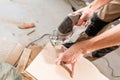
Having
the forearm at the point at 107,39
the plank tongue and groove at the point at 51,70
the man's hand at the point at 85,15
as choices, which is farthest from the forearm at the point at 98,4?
the forearm at the point at 107,39

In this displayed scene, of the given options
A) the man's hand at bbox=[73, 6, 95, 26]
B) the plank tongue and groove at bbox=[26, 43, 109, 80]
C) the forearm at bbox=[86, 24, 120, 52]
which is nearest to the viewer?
the forearm at bbox=[86, 24, 120, 52]

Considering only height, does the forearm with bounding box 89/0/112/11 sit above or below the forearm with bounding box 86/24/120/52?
below

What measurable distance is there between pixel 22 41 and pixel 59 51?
51 centimetres

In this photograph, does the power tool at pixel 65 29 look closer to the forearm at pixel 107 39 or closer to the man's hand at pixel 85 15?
the man's hand at pixel 85 15

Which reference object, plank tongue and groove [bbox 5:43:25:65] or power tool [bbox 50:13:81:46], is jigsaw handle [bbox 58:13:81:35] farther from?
plank tongue and groove [bbox 5:43:25:65]

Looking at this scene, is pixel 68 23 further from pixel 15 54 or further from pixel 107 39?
pixel 107 39

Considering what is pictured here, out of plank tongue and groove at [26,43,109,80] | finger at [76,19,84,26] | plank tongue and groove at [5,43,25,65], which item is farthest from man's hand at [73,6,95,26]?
plank tongue and groove at [5,43,25,65]

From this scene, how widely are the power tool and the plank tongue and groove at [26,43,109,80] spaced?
0.70 ft

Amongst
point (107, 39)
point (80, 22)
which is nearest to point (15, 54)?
point (80, 22)

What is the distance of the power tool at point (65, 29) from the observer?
178cm

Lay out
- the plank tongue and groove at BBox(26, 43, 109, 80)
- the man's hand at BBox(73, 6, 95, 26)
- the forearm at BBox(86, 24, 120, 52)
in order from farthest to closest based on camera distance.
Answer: the man's hand at BBox(73, 6, 95, 26)
the plank tongue and groove at BBox(26, 43, 109, 80)
the forearm at BBox(86, 24, 120, 52)

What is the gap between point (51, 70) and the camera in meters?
1.57

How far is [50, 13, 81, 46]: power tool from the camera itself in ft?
5.82

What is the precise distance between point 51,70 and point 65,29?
43 centimetres
